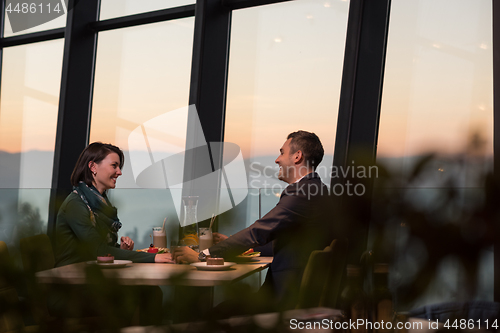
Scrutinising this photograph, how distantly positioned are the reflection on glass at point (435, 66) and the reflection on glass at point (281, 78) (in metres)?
0.42

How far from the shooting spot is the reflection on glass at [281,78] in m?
3.36

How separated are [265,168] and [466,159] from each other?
10.6ft

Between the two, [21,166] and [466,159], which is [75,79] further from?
[466,159]

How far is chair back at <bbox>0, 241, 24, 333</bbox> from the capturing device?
0.31 meters

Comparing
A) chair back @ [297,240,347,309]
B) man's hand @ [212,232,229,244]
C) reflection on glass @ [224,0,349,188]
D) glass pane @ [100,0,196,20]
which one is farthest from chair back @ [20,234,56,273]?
glass pane @ [100,0,196,20]

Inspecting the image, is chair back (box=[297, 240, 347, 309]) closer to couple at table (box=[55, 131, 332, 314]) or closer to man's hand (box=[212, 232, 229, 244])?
couple at table (box=[55, 131, 332, 314])

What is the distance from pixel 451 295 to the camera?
11.7 inches

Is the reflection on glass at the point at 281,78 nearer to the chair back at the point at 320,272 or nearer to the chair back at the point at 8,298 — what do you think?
the chair back at the point at 320,272

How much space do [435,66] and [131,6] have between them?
280 cm

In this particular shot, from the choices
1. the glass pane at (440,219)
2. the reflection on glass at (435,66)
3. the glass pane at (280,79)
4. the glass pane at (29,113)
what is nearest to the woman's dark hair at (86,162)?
the glass pane at (280,79)

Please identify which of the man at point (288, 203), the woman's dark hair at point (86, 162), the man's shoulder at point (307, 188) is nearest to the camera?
the man at point (288, 203)

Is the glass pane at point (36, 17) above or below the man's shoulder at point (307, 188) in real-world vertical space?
above

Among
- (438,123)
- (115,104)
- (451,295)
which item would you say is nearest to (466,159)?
(451,295)

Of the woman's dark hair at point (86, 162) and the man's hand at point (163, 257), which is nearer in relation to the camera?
the man's hand at point (163, 257)
